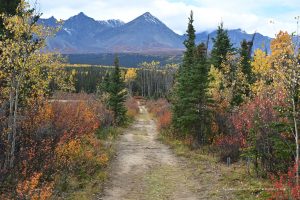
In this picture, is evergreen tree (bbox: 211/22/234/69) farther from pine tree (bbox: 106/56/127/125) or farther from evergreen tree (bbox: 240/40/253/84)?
pine tree (bbox: 106/56/127/125)

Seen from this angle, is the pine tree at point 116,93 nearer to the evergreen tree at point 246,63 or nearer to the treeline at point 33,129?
the evergreen tree at point 246,63

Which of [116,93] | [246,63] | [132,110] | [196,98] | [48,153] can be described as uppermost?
[246,63]

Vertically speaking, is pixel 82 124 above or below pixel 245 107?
below

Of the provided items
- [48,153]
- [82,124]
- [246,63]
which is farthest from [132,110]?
[48,153]

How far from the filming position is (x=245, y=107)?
76.7 ft

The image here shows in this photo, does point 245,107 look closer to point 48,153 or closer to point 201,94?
point 201,94

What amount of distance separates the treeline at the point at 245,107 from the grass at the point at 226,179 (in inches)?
26.9

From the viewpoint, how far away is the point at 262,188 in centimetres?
1502

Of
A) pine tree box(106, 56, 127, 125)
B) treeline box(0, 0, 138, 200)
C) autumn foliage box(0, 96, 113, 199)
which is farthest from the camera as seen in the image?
pine tree box(106, 56, 127, 125)

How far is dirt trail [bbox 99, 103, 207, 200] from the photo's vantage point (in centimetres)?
1625

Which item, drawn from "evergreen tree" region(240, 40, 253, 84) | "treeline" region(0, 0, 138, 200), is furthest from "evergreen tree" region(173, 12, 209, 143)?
"treeline" region(0, 0, 138, 200)

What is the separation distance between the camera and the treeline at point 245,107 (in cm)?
1390

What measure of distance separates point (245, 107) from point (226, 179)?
6.92 metres

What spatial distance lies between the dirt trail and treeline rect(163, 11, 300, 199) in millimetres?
2894
